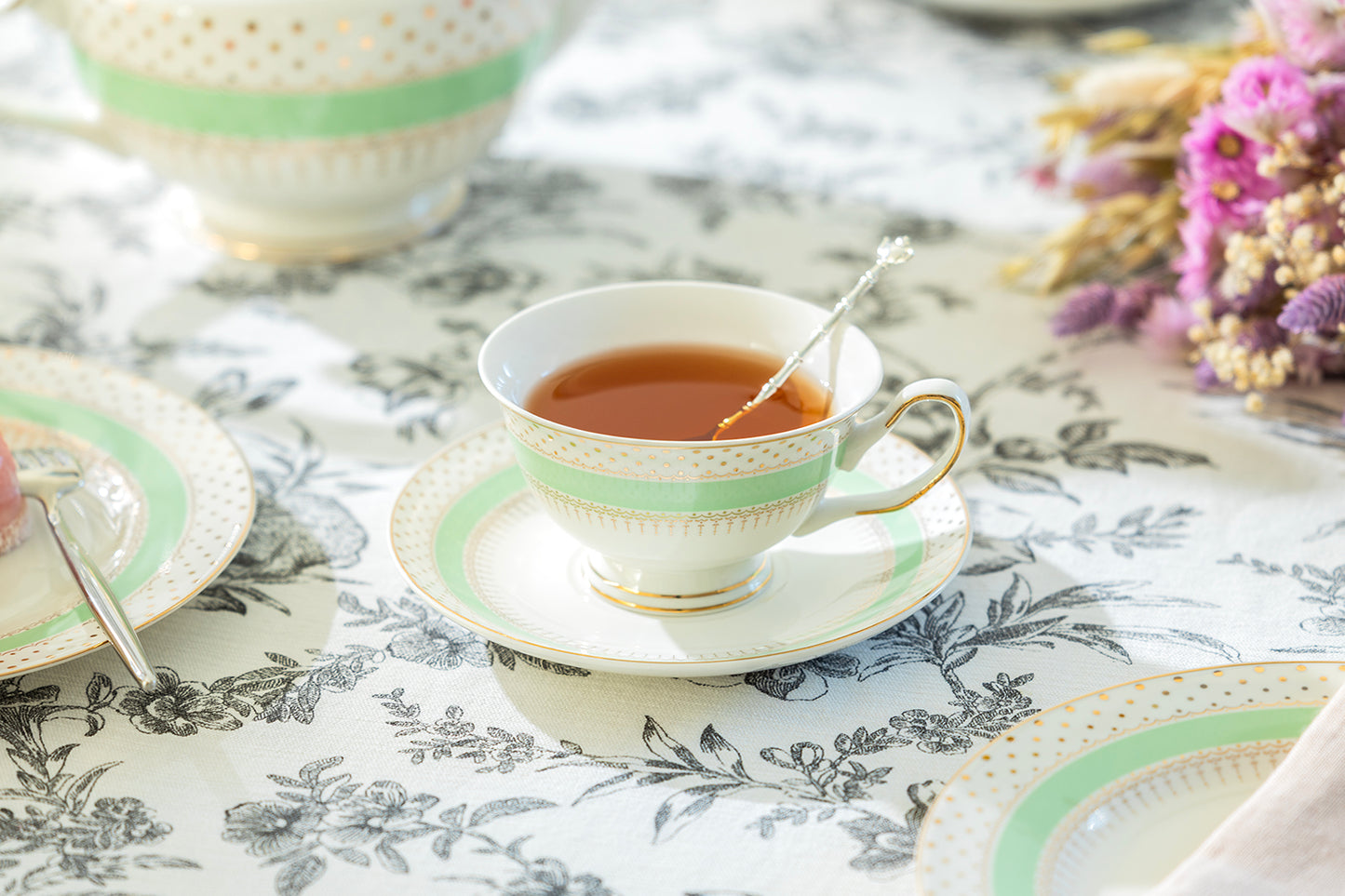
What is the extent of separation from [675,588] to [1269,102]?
0.54 metres

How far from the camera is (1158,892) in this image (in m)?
0.41

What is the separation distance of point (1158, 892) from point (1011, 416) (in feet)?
1.56

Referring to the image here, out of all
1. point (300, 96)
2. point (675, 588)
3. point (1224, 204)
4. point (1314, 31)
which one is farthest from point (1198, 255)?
point (300, 96)

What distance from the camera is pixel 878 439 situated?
24.4 inches

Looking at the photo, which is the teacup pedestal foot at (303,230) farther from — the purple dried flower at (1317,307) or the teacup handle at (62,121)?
the purple dried flower at (1317,307)

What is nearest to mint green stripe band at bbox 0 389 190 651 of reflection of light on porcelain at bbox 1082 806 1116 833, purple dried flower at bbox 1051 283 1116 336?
reflection of light on porcelain at bbox 1082 806 1116 833

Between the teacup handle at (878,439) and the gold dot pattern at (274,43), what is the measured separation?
558 mm

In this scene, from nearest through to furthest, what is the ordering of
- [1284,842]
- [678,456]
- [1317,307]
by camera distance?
[1284,842] < [678,456] < [1317,307]

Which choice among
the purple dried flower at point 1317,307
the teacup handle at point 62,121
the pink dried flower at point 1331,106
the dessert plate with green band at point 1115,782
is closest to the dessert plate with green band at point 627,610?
the dessert plate with green band at point 1115,782

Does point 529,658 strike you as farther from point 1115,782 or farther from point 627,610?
point 1115,782

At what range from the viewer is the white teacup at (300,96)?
94cm

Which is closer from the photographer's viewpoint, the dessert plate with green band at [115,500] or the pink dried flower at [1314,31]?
the dessert plate with green band at [115,500]

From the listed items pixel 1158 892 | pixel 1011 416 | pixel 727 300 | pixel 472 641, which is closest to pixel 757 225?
pixel 1011 416

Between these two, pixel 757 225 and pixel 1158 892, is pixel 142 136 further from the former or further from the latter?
pixel 1158 892
